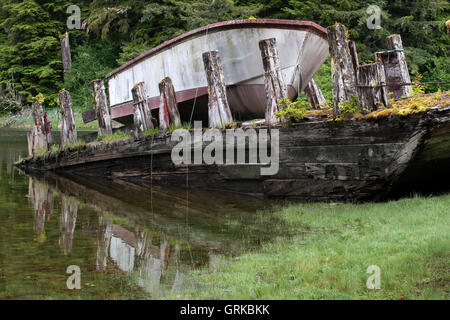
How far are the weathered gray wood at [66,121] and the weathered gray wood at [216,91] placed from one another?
19.5ft

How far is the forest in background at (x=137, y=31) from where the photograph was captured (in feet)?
89.0

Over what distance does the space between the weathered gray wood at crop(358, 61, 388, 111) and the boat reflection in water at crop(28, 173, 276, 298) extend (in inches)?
91.6

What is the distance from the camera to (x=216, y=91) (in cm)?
1012

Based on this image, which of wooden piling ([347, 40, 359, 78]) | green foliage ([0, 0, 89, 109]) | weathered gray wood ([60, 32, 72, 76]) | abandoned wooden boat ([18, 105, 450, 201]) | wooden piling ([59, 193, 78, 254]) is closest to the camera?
wooden piling ([59, 193, 78, 254])

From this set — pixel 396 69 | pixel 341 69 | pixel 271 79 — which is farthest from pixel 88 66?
pixel 341 69

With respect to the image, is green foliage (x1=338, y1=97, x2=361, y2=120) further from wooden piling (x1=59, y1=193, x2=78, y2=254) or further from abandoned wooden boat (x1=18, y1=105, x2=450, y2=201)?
wooden piling (x1=59, y1=193, x2=78, y2=254)

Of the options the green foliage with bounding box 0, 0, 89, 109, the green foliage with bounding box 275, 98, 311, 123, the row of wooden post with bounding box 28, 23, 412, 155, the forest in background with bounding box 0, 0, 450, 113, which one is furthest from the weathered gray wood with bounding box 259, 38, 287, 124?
the green foliage with bounding box 0, 0, 89, 109

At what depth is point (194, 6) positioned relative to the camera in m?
27.0

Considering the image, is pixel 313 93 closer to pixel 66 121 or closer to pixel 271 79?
pixel 271 79

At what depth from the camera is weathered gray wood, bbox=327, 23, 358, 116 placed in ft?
27.0

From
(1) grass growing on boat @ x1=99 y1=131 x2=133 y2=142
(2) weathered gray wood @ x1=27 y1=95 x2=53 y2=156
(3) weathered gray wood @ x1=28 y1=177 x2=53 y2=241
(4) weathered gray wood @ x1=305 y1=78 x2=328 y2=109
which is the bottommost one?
(3) weathered gray wood @ x1=28 y1=177 x2=53 y2=241

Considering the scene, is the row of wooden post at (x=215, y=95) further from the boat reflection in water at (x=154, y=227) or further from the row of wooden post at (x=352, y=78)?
the boat reflection in water at (x=154, y=227)

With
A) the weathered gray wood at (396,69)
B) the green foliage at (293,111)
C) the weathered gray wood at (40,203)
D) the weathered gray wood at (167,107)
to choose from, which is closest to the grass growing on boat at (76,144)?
the weathered gray wood at (40,203)

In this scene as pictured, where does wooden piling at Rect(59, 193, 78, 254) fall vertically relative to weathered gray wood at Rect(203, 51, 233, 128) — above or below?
below
